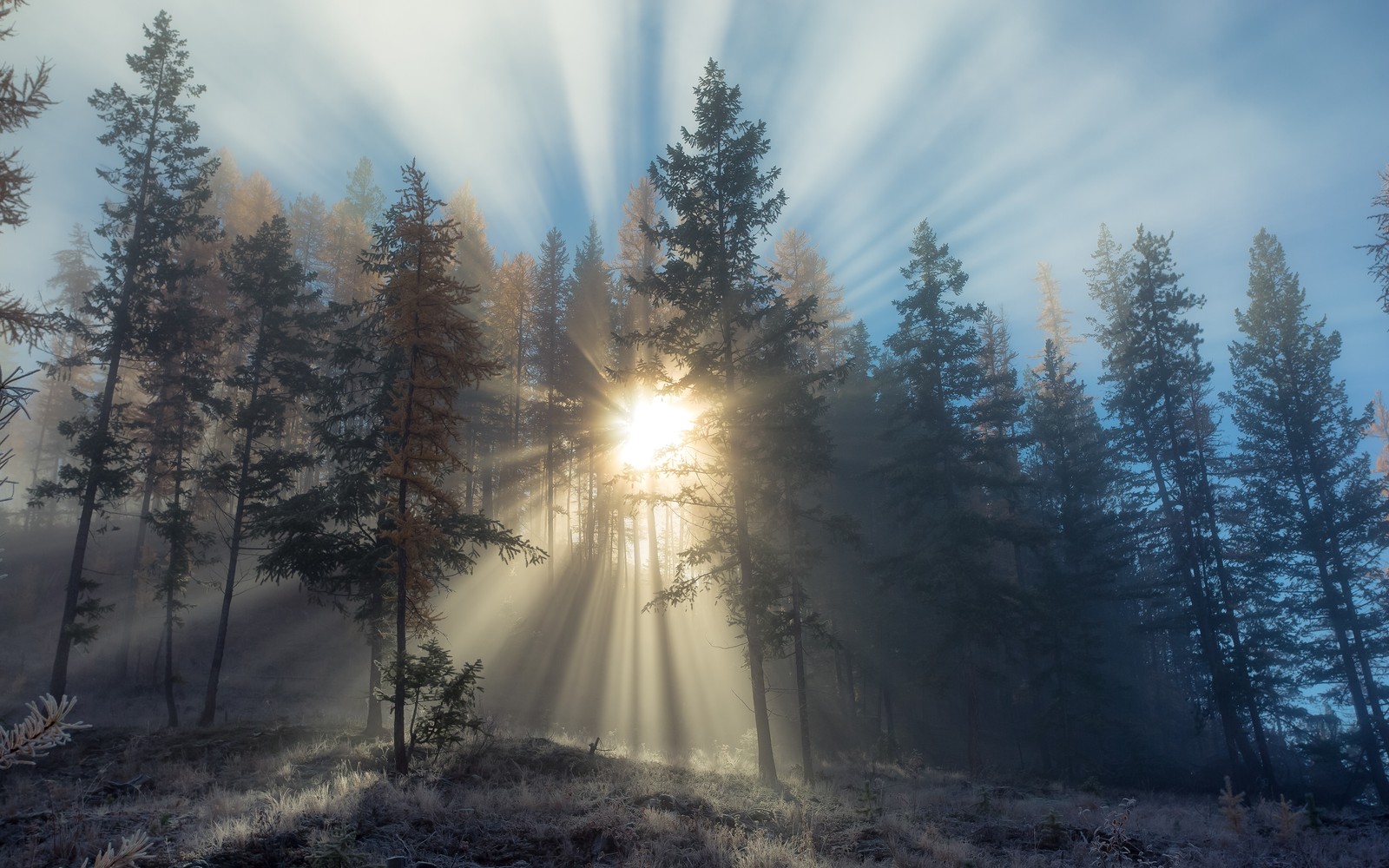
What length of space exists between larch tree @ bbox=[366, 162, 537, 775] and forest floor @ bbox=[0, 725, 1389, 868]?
108 inches

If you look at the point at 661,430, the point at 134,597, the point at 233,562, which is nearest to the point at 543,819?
the point at 661,430

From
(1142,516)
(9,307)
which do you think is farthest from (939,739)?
(9,307)

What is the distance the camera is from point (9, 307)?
7605mm

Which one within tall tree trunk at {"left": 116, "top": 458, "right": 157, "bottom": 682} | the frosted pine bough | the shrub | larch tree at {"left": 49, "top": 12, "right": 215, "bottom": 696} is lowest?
the shrub

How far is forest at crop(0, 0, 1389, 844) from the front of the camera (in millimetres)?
17875

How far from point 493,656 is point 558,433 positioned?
11.4 m

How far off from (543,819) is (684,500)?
881 cm

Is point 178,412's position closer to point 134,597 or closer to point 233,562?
point 233,562

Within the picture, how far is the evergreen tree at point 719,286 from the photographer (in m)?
18.4

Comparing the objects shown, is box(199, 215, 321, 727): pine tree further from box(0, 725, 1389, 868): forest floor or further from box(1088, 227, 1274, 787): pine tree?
box(1088, 227, 1274, 787): pine tree

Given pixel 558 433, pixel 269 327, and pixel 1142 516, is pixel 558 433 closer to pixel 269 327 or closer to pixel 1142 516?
pixel 269 327

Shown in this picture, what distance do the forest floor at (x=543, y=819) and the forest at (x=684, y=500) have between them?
214cm

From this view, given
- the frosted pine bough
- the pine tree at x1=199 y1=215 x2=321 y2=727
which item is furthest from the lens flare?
the frosted pine bough

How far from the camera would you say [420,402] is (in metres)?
14.5
